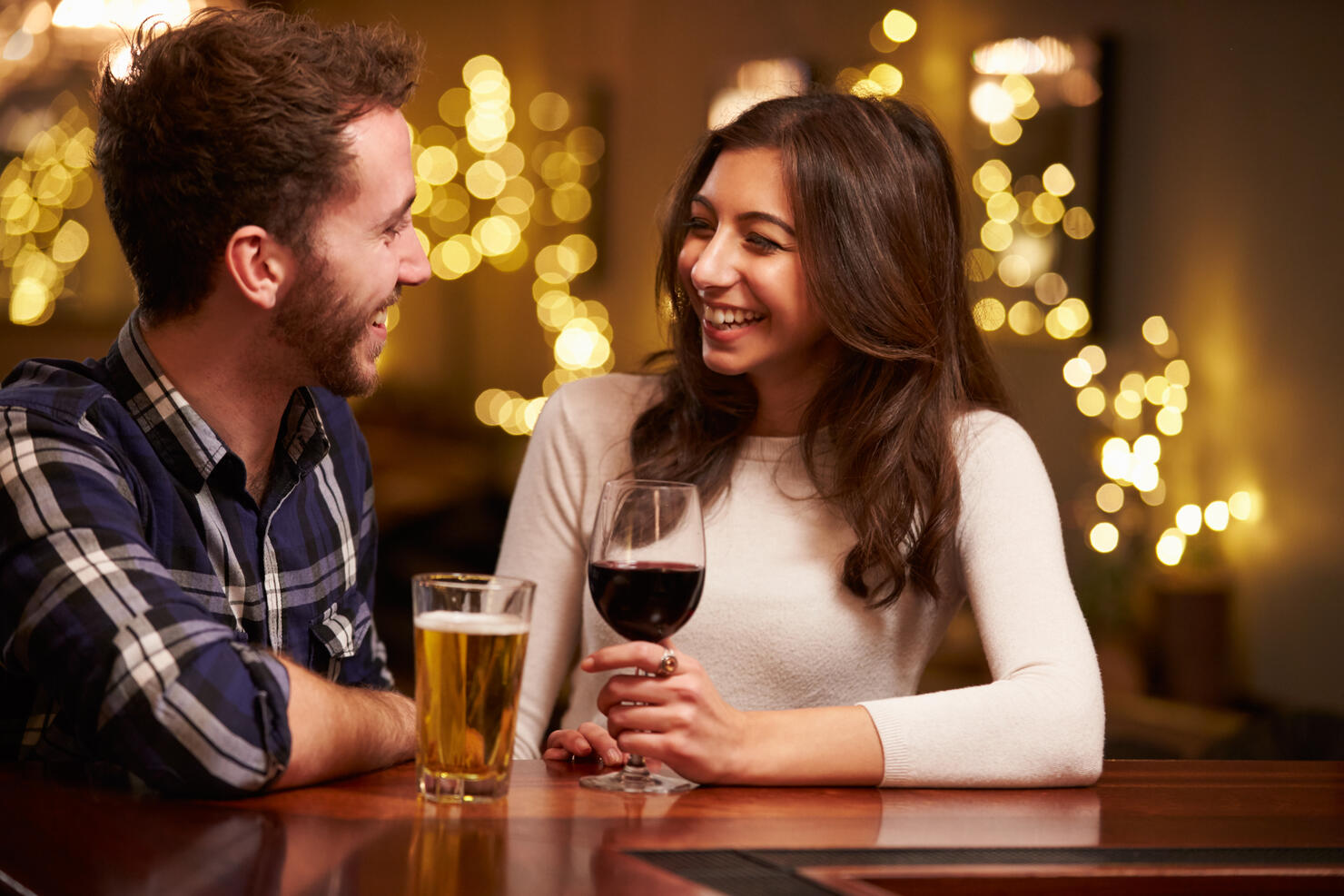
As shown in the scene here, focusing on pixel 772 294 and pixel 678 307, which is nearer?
pixel 772 294

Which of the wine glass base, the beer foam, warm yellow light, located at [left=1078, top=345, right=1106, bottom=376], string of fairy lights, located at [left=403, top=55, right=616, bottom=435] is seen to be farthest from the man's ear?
warm yellow light, located at [left=1078, top=345, right=1106, bottom=376]

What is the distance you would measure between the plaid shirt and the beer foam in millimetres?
164

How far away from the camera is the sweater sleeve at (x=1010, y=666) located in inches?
52.3

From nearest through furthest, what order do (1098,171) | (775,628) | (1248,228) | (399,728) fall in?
(399,728) → (775,628) → (1248,228) → (1098,171)

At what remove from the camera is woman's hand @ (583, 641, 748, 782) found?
1197 mm

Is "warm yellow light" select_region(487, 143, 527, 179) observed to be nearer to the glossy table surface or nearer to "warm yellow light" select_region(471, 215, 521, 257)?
"warm yellow light" select_region(471, 215, 521, 257)

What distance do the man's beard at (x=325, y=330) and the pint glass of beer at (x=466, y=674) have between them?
1.43 ft

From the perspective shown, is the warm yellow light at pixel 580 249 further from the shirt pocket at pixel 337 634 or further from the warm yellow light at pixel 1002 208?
the shirt pocket at pixel 337 634

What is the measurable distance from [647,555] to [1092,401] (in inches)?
120

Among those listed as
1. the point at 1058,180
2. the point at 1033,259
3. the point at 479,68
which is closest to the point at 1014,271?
the point at 1033,259

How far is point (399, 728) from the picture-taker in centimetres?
122

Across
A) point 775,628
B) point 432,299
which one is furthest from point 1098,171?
point 775,628

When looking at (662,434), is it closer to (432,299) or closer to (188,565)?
(188,565)

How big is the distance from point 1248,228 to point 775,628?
103 inches
